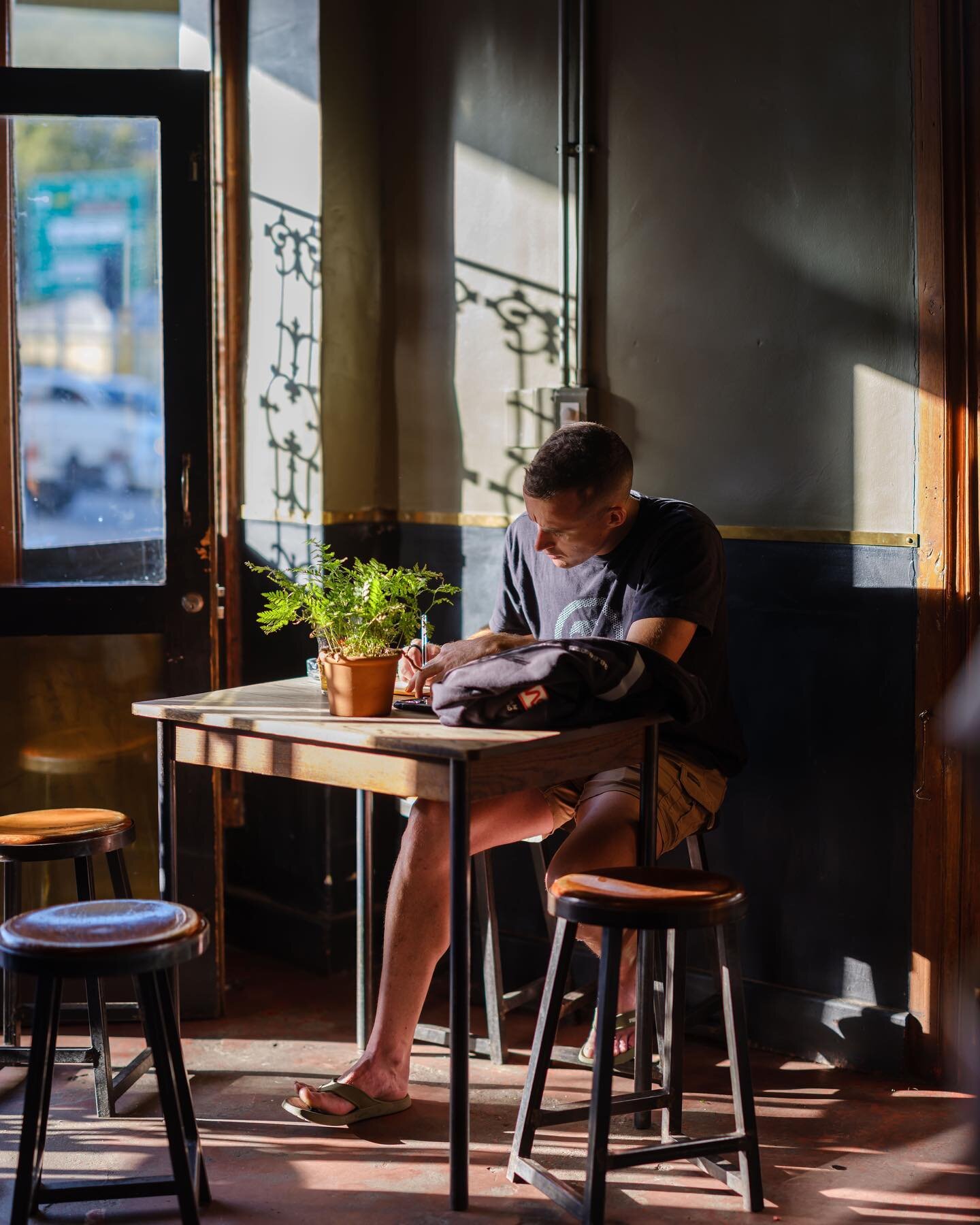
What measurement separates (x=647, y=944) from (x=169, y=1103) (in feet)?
3.37

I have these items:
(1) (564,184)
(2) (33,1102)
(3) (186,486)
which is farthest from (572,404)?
(2) (33,1102)

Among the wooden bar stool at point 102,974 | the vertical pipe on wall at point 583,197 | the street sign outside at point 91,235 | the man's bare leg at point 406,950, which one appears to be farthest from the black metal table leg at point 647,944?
the street sign outside at point 91,235

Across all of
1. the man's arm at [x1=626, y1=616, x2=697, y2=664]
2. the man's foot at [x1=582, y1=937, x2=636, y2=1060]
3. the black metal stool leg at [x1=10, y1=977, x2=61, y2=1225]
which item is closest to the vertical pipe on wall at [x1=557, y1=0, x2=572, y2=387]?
the man's arm at [x1=626, y1=616, x2=697, y2=664]

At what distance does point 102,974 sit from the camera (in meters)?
2.16

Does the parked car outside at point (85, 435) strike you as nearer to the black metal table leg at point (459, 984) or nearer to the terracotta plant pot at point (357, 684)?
the terracotta plant pot at point (357, 684)

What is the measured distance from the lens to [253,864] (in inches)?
166

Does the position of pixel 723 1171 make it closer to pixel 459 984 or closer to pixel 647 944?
pixel 647 944

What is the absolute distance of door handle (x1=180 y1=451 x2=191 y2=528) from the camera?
3557 mm

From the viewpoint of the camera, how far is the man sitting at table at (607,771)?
2893 millimetres

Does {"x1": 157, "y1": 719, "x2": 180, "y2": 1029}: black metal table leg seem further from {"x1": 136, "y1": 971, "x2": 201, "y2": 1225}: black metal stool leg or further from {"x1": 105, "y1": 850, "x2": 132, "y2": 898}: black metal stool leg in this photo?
{"x1": 136, "y1": 971, "x2": 201, "y2": 1225}: black metal stool leg

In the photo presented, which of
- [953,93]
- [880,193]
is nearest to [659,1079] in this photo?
[880,193]

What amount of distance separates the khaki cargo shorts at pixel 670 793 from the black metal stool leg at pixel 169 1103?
1076 millimetres

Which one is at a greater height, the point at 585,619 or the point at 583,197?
the point at 583,197

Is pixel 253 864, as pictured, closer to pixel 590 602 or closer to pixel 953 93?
pixel 590 602
